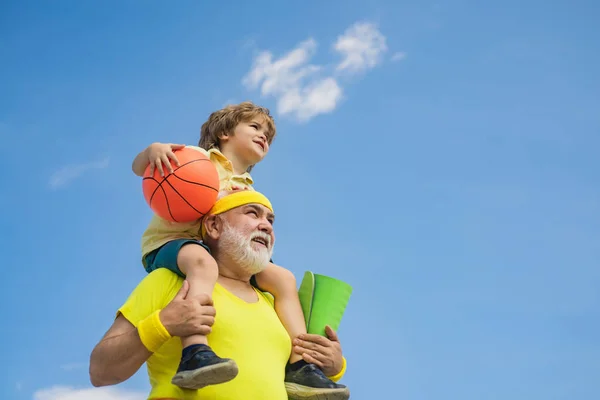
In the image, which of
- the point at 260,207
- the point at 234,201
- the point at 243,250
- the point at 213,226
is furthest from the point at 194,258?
the point at 260,207

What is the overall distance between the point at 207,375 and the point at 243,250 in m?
1.30

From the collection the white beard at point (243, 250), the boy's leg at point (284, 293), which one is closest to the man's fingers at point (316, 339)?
the boy's leg at point (284, 293)

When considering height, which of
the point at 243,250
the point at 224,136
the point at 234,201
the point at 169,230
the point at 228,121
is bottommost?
the point at 243,250

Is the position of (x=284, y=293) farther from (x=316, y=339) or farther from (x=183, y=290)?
(x=183, y=290)

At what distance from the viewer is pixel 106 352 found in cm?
478

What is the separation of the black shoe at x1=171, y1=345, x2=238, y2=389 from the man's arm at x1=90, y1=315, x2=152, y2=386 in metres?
0.45

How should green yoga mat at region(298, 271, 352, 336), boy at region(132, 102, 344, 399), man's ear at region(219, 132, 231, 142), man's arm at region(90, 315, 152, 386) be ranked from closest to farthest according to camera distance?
boy at region(132, 102, 344, 399) → man's arm at region(90, 315, 152, 386) → green yoga mat at region(298, 271, 352, 336) → man's ear at region(219, 132, 231, 142)

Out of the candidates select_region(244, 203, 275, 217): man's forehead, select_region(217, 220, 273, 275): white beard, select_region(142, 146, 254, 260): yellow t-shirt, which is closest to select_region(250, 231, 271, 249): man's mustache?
select_region(217, 220, 273, 275): white beard

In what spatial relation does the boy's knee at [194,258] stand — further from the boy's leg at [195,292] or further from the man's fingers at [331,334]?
the man's fingers at [331,334]

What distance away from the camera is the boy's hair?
6.46m

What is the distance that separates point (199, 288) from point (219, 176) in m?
1.38

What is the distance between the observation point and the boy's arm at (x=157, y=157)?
5.26 metres

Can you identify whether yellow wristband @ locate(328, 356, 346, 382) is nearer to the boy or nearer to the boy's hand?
the boy

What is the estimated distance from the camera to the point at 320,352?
536 centimetres
